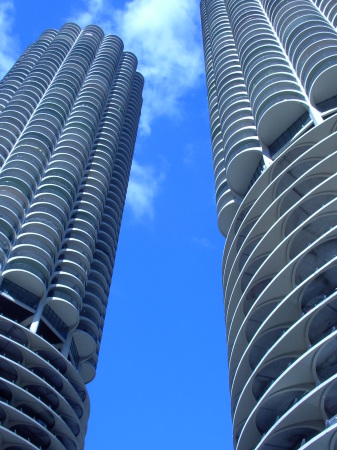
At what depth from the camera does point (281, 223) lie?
118 ft

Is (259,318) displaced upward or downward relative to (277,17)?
downward

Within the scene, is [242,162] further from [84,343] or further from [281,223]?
[84,343]

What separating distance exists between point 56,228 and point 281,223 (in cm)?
2775

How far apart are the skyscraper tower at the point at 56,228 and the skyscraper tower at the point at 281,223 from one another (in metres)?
15.5

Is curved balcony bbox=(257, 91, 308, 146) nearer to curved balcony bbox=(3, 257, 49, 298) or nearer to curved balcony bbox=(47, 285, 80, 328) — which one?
curved balcony bbox=(47, 285, 80, 328)

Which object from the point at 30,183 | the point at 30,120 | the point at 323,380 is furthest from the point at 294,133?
the point at 30,120

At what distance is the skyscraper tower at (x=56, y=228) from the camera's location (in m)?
44.1

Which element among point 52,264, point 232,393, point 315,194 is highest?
point 52,264

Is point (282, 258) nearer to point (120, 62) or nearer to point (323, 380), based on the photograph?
point (323, 380)

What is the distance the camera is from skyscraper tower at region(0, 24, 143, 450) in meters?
44.1

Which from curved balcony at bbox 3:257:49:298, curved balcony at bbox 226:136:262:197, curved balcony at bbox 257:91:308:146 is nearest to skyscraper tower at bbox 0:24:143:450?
curved balcony at bbox 3:257:49:298

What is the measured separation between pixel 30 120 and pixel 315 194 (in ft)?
157

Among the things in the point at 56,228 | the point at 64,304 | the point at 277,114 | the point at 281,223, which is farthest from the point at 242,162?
the point at 64,304

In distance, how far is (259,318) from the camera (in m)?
35.1
